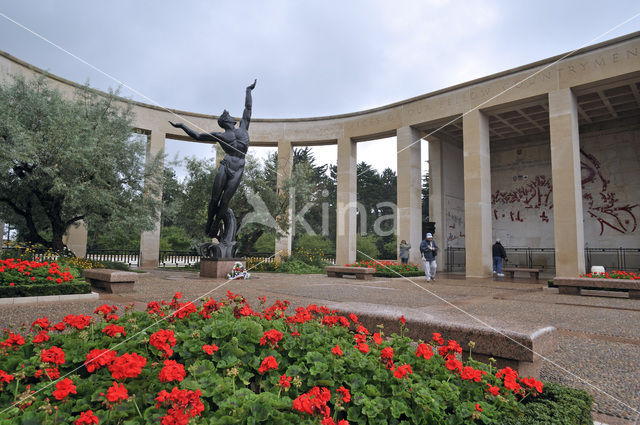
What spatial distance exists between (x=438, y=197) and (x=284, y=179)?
327 inches

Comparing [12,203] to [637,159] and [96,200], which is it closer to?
[96,200]

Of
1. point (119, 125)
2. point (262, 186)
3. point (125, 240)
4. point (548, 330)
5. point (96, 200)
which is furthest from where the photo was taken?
point (125, 240)

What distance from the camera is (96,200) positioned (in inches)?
472

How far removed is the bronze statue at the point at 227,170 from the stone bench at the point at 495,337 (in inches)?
353

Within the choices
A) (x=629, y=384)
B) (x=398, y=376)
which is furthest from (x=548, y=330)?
(x=398, y=376)

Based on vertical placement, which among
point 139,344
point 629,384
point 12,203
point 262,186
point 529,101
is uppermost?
point 529,101

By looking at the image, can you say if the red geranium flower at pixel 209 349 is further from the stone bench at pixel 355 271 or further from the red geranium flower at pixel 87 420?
the stone bench at pixel 355 271

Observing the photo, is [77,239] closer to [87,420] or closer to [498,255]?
[498,255]

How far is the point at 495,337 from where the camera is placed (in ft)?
8.49

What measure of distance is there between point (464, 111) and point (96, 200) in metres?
14.3

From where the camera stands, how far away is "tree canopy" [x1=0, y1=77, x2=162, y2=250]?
36.1ft

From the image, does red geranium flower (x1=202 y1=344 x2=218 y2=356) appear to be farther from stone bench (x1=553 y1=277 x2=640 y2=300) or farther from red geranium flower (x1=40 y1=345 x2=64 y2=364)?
stone bench (x1=553 y1=277 x2=640 y2=300)

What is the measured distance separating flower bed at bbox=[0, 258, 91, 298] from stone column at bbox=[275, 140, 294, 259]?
12.2 meters

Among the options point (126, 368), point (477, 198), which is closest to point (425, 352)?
point (126, 368)
